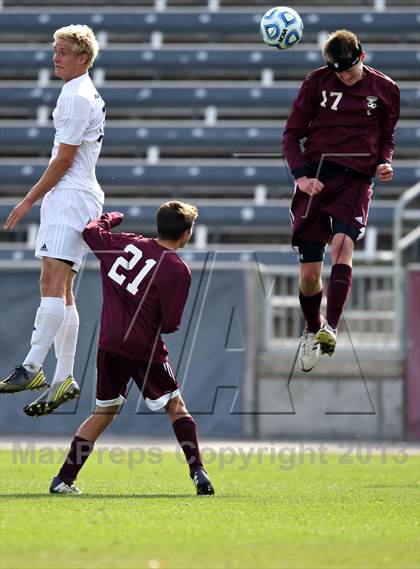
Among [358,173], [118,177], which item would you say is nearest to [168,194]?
[118,177]

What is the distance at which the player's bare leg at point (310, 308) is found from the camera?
275 inches

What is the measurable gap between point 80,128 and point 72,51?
450 mm

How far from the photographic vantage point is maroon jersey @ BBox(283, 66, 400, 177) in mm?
6742

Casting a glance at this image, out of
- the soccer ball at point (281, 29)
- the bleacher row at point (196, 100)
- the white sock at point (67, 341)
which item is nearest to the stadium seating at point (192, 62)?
the bleacher row at point (196, 100)

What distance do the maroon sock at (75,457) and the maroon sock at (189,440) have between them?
0.48 m

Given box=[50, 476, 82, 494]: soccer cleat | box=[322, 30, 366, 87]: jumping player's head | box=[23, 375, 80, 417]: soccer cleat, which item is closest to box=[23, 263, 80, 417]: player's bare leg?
box=[23, 375, 80, 417]: soccer cleat

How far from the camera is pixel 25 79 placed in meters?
17.3

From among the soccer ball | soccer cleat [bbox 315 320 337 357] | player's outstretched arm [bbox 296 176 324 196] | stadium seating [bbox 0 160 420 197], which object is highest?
the soccer ball

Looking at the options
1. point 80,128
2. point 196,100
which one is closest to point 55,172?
point 80,128

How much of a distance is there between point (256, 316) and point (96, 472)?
458cm

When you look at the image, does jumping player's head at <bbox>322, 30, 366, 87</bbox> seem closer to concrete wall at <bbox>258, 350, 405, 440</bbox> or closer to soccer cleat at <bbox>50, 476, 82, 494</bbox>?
soccer cleat at <bbox>50, 476, 82, 494</bbox>

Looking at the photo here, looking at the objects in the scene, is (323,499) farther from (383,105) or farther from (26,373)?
(383,105)

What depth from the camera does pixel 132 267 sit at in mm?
5996

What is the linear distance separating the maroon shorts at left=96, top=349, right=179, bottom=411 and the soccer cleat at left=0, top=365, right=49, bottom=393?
15.2 inches
